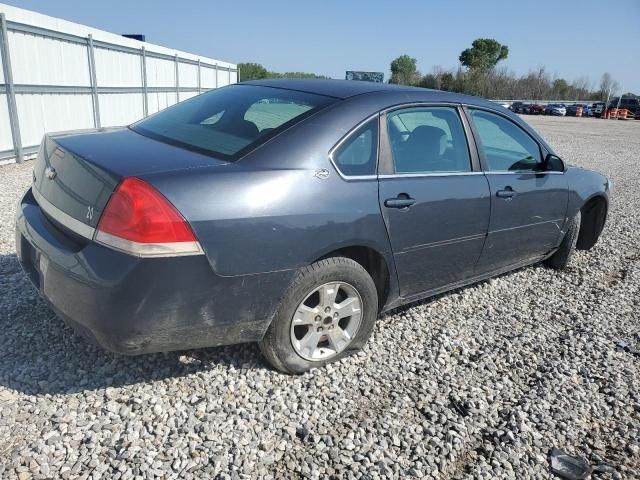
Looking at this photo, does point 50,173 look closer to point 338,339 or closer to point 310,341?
point 310,341

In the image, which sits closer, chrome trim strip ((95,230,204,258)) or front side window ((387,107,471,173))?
chrome trim strip ((95,230,204,258))

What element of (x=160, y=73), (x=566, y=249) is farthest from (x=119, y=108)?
(x=566, y=249)

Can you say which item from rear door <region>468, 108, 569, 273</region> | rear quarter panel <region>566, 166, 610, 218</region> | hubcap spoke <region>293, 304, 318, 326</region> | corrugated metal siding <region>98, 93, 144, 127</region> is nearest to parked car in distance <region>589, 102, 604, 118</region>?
corrugated metal siding <region>98, 93, 144, 127</region>

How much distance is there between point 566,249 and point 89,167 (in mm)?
4355

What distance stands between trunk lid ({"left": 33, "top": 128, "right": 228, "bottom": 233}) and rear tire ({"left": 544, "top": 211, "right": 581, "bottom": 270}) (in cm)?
374

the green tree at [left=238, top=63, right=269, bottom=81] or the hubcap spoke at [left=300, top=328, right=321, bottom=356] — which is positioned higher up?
the green tree at [left=238, top=63, right=269, bottom=81]

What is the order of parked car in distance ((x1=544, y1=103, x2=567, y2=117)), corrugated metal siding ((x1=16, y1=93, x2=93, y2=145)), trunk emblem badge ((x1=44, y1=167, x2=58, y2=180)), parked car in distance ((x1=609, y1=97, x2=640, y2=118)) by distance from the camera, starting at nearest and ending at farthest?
trunk emblem badge ((x1=44, y1=167, x2=58, y2=180)) < corrugated metal siding ((x1=16, y1=93, x2=93, y2=145)) < parked car in distance ((x1=609, y1=97, x2=640, y2=118)) < parked car in distance ((x1=544, y1=103, x2=567, y2=117))

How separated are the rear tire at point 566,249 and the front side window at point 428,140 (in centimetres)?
188

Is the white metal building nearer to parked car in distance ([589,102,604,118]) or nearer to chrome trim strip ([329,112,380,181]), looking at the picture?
chrome trim strip ([329,112,380,181])

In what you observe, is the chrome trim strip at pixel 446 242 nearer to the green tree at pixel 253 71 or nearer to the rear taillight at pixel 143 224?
the rear taillight at pixel 143 224

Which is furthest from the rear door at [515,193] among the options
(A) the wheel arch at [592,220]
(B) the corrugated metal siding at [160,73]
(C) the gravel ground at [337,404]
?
(B) the corrugated metal siding at [160,73]

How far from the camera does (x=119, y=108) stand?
1324 cm

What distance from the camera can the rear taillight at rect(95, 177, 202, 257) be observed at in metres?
2.14

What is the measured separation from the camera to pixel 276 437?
93.4 inches
